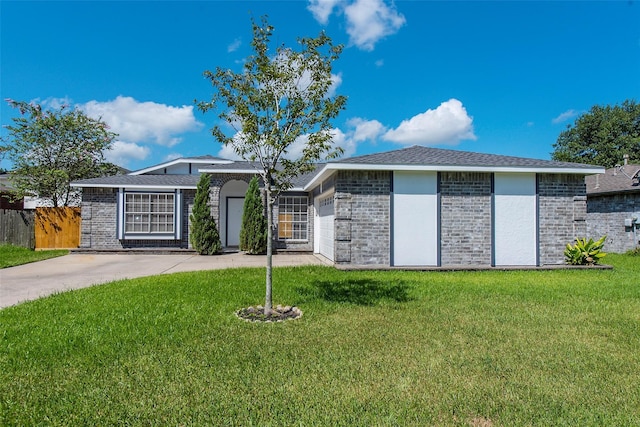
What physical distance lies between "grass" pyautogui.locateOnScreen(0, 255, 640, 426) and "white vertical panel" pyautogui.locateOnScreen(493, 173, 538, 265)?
374 cm

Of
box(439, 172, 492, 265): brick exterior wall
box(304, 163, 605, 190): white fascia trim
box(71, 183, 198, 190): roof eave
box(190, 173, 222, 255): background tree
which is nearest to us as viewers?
box(304, 163, 605, 190): white fascia trim

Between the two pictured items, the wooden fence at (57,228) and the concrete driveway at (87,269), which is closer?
the concrete driveway at (87,269)

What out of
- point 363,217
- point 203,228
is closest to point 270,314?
point 363,217

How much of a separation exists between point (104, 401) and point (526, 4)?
12.9 m

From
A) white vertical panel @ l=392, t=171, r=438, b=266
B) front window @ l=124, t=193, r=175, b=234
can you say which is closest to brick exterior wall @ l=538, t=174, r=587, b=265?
white vertical panel @ l=392, t=171, r=438, b=266

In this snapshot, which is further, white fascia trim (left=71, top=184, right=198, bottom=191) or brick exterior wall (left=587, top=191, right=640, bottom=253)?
white fascia trim (left=71, top=184, right=198, bottom=191)

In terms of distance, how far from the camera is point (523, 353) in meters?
4.06

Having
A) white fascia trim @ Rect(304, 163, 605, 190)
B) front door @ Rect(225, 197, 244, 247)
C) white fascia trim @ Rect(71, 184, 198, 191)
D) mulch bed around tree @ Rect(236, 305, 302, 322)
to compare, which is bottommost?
mulch bed around tree @ Rect(236, 305, 302, 322)

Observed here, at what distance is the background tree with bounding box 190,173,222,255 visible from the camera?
552 inches

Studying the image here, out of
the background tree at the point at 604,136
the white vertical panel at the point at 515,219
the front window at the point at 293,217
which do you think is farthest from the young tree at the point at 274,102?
the background tree at the point at 604,136

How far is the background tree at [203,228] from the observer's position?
14.0 metres

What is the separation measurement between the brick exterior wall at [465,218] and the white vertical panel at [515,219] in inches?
11.5

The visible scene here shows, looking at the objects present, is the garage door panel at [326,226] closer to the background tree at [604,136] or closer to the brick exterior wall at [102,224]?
the brick exterior wall at [102,224]

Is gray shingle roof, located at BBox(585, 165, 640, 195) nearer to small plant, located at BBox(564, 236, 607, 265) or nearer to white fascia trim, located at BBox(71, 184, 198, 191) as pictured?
small plant, located at BBox(564, 236, 607, 265)
